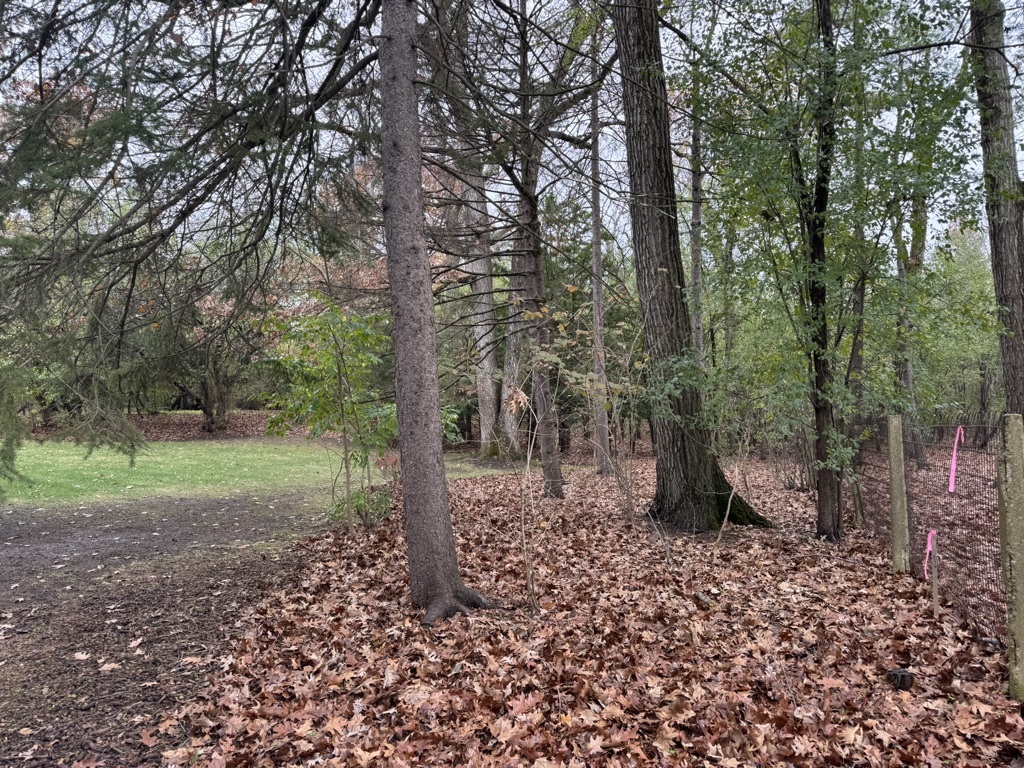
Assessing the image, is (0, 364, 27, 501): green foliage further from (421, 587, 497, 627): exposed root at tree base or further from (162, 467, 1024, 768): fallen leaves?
(421, 587, 497, 627): exposed root at tree base

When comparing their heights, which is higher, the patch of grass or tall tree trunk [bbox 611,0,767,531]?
tall tree trunk [bbox 611,0,767,531]

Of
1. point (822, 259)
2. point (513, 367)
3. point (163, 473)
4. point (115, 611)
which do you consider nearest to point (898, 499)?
point (822, 259)

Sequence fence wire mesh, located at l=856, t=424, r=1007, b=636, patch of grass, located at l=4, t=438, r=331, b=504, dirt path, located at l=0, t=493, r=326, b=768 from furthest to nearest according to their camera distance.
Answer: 1. patch of grass, located at l=4, t=438, r=331, b=504
2. fence wire mesh, located at l=856, t=424, r=1007, b=636
3. dirt path, located at l=0, t=493, r=326, b=768

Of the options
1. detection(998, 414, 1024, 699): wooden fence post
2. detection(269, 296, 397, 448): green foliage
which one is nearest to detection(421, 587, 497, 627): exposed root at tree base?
detection(998, 414, 1024, 699): wooden fence post

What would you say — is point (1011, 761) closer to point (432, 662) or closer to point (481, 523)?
point (432, 662)

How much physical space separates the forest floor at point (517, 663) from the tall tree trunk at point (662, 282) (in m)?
0.57

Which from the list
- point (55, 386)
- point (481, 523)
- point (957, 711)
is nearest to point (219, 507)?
point (481, 523)

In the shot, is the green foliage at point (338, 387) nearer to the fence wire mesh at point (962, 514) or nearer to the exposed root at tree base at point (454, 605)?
the exposed root at tree base at point (454, 605)

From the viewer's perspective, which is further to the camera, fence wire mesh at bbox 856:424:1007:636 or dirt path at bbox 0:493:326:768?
fence wire mesh at bbox 856:424:1007:636

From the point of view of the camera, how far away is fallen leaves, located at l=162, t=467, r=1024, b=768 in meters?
3.08

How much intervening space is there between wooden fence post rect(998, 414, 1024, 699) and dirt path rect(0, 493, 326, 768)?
4.57 m

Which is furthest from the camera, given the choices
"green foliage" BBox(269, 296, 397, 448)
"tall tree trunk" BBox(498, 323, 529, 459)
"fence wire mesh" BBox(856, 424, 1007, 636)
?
"tall tree trunk" BBox(498, 323, 529, 459)

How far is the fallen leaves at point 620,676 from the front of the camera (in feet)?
10.1

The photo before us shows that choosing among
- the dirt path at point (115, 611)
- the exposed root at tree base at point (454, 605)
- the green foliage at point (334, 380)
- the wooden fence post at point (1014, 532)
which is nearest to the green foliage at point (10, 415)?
the dirt path at point (115, 611)
